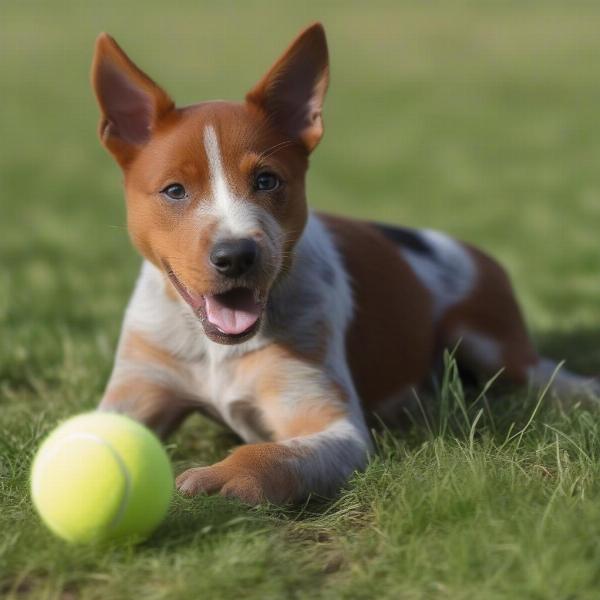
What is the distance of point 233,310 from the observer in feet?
16.1

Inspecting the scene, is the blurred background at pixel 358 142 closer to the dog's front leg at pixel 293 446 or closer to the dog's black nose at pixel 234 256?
the dog's black nose at pixel 234 256

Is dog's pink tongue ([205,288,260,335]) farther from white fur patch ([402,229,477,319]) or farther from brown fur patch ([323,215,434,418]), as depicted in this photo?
white fur patch ([402,229,477,319])

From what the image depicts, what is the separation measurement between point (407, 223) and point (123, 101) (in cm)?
783

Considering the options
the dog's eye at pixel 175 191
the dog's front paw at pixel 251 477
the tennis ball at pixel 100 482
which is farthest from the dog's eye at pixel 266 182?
the tennis ball at pixel 100 482

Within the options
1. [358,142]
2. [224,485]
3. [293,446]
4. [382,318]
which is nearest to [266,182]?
[293,446]

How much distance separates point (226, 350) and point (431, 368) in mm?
1551

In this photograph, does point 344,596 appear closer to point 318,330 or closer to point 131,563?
point 131,563

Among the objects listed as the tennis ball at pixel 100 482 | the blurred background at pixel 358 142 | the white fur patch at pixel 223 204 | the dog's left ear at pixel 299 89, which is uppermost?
the dog's left ear at pixel 299 89

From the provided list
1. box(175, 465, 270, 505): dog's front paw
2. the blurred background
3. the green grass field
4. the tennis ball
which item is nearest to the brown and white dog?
box(175, 465, 270, 505): dog's front paw

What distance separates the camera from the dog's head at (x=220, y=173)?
4789 mm

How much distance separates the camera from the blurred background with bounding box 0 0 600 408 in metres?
8.38

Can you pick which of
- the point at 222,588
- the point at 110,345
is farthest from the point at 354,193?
the point at 222,588

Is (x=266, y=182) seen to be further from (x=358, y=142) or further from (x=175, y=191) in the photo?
(x=358, y=142)

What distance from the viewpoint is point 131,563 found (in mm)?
3734
